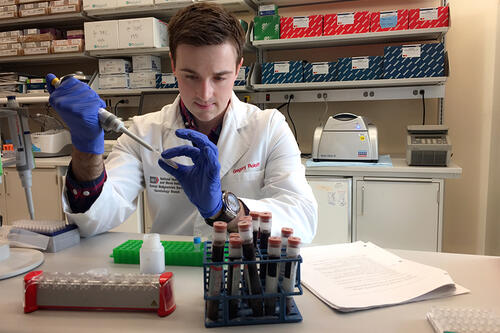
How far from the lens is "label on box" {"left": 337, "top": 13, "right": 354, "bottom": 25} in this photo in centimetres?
240

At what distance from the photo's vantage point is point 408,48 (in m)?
2.31

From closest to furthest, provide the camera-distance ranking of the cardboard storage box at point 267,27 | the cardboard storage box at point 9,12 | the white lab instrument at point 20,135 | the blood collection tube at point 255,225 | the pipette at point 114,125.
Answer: the blood collection tube at point 255,225 → the pipette at point 114,125 → the white lab instrument at point 20,135 → the cardboard storage box at point 267,27 → the cardboard storage box at point 9,12

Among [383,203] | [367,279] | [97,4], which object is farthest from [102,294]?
[97,4]

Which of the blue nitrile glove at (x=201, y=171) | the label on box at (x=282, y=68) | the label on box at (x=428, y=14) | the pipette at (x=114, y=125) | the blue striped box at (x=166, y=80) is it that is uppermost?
the label on box at (x=428, y=14)

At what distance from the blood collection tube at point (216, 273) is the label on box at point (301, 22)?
2167 mm

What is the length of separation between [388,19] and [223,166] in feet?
5.47

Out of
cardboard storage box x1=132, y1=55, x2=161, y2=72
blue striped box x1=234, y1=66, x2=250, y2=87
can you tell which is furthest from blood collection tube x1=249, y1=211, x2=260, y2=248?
cardboard storage box x1=132, y1=55, x2=161, y2=72

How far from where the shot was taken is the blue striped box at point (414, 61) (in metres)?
2.28

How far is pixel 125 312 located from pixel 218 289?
18cm

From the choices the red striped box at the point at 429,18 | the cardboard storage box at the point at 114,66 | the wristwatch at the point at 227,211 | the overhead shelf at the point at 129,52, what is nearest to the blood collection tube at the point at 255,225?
the wristwatch at the point at 227,211

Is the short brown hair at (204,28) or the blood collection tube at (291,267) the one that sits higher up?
the short brown hair at (204,28)

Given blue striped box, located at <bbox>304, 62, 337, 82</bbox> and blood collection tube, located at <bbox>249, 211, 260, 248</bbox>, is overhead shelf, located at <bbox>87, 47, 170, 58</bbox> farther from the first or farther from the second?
blood collection tube, located at <bbox>249, 211, 260, 248</bbox>

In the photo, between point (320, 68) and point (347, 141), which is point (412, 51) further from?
point (347, 141)

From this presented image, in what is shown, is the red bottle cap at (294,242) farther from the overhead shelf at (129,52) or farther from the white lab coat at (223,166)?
the overhead shelf at (129,52)
